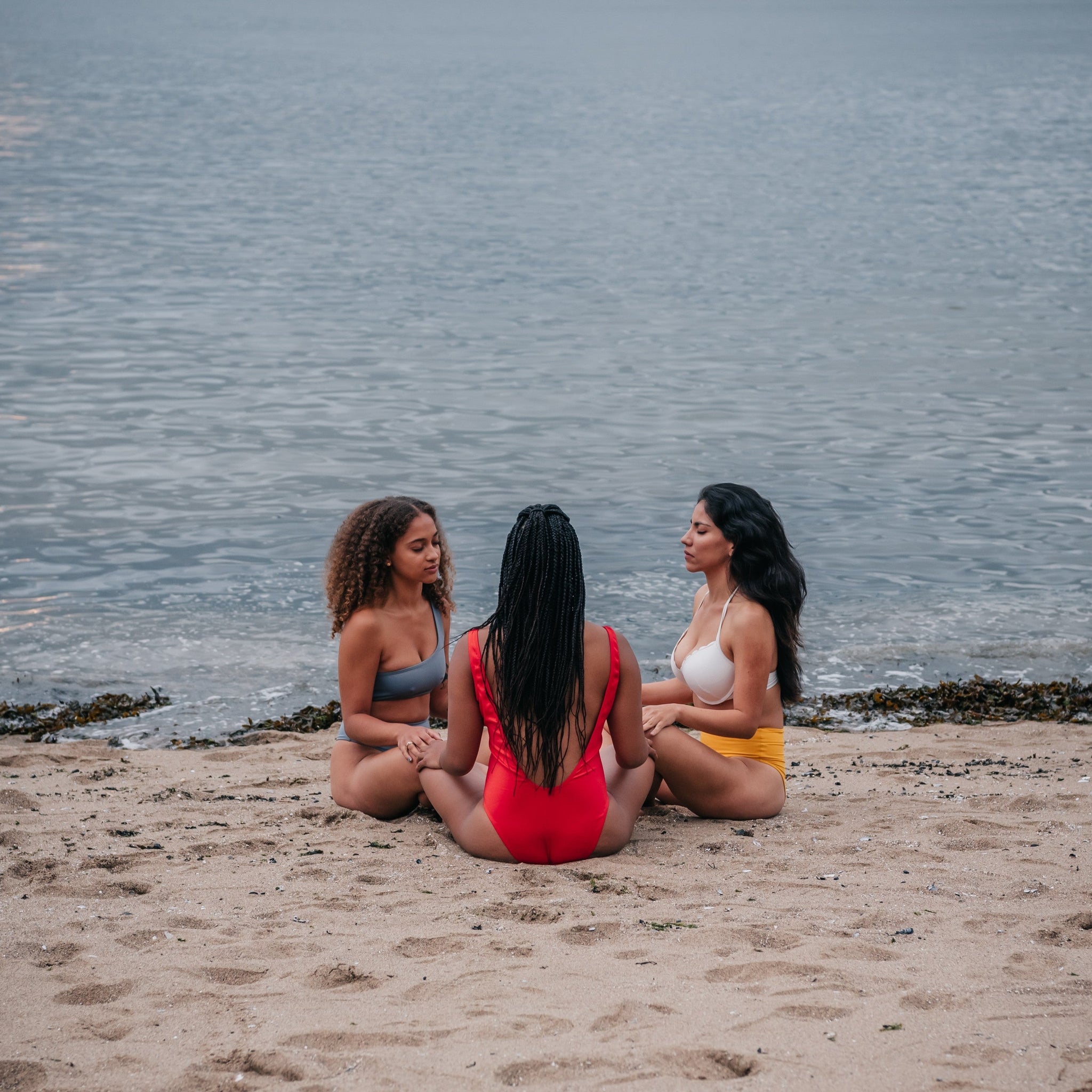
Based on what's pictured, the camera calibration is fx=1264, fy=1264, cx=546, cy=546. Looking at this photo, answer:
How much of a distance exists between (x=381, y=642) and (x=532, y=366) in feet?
55.4

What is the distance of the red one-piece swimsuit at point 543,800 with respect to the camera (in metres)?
4.98

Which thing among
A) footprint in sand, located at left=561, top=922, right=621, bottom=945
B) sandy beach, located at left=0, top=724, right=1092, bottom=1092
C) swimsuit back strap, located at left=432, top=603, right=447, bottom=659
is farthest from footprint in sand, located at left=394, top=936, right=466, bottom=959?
swimsuit back strap, located at left=432, top=603, right=447, bottom=659

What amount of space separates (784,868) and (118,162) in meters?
51.2

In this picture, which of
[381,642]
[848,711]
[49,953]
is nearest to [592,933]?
[49,953]

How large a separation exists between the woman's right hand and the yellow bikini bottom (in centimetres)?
127

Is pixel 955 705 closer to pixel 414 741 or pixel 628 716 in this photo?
pixel 628 716

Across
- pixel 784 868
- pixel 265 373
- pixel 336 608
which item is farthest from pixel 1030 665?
pixel 265 373

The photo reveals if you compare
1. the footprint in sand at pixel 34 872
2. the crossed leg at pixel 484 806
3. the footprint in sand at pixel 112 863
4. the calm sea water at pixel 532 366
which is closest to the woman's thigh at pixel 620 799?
the crossed leg at pixel 484 806

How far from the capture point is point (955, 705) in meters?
8.45

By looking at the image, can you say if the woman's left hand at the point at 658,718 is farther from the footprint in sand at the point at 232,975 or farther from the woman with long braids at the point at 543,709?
the footprint in sand at the point at 232,975

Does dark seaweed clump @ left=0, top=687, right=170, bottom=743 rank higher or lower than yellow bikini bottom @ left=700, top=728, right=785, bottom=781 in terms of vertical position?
lower

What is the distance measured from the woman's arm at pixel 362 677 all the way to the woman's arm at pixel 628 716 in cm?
100

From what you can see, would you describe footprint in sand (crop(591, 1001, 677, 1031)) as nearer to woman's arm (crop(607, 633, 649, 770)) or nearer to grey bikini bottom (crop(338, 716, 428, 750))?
woman's arm (crop(607, 633, 649, 770))

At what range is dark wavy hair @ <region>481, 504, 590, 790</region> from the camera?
4.86m
